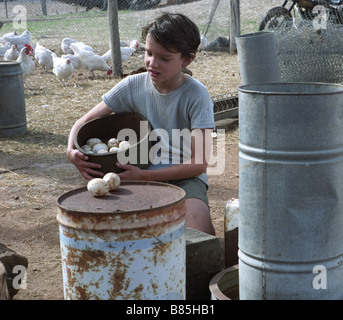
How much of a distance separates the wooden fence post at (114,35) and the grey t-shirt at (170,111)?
7.12 m

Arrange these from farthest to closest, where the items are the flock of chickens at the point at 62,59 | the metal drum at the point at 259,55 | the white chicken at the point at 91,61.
Result: the white chicken at the point at 91,61 < the flock of chickens at the point at 62,59 < the metal drum at the point at 259,55

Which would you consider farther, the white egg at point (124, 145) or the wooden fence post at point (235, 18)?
the wooden fence post at point (235, 18)

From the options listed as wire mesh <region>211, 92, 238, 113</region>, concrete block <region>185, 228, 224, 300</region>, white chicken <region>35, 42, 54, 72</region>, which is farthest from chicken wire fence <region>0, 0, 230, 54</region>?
concrete block <region>185, 228, 224, 300</region>

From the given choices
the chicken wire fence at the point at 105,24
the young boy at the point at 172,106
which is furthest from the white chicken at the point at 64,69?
the young boy at the point at 172,106

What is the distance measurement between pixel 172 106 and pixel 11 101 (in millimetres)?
4041

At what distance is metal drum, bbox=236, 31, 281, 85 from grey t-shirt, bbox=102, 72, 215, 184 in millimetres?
2653

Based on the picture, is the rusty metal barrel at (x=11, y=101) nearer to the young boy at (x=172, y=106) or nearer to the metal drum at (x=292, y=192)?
the young boy at (x=172, y=106)

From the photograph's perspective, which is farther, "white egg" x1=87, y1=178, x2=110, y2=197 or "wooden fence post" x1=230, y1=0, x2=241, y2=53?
"wooden fence post" x1=230, y1=0, x2=241, y2=53

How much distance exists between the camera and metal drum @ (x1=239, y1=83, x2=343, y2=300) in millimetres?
1898

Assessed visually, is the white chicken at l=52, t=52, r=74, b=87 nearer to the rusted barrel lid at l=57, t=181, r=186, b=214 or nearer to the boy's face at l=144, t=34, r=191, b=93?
the boy's face at l=144, t=34, r=191, b=93

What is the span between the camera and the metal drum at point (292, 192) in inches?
74.7

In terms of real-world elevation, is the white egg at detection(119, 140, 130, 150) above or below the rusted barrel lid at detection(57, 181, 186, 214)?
above

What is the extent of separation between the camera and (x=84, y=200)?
7.11 ft

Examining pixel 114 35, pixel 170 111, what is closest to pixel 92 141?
pixel 170 111
